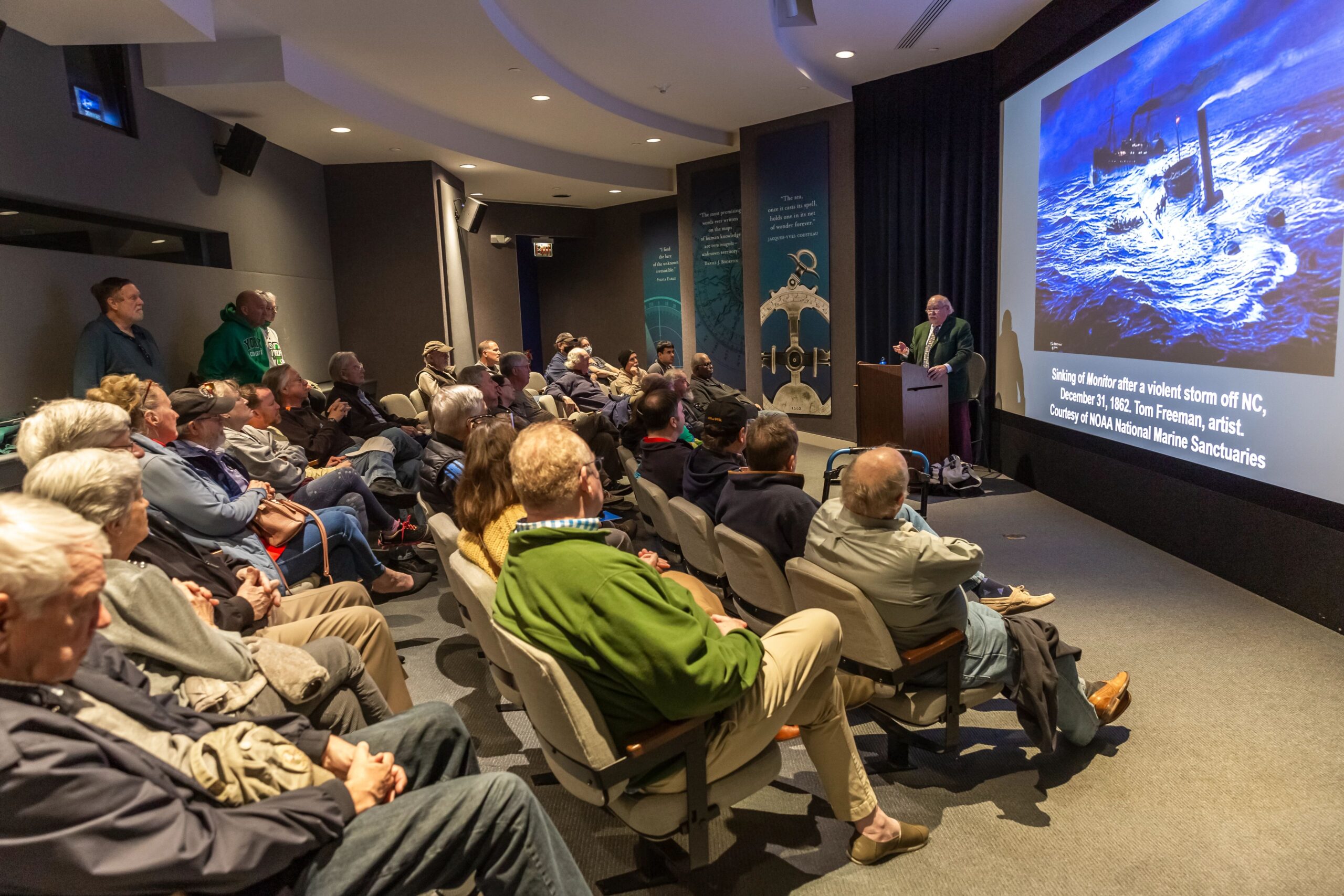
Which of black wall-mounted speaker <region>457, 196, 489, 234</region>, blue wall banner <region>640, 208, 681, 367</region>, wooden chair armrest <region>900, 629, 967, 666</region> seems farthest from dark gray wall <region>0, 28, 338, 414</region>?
blue wall banner <region>640, 208, 681, 367</region>

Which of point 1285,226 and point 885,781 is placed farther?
point 1285,226

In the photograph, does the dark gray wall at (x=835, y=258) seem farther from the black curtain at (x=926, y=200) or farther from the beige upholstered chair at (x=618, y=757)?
the beige upholstered chair at (x=618, y=757)

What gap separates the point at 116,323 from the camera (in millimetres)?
4602

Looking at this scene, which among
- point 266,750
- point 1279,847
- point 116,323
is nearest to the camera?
point 266,750

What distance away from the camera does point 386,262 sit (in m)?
8.38

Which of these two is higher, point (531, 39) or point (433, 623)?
point (531, 39)

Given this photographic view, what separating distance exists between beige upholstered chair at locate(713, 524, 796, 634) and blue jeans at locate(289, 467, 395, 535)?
2.05m

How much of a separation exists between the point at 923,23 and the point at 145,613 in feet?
22.1

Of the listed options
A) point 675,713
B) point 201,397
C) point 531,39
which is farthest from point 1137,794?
point 531,39

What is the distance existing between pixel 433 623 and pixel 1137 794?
9.64 ft

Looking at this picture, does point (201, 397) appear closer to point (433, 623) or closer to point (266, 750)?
point (433, 623)

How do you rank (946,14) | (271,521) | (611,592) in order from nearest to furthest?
(611,592) < (271,521) < (946,14)

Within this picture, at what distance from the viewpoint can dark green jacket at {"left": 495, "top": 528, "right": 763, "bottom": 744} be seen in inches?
61.7

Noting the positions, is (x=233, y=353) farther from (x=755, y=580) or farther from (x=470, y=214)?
(x=755, y=580)
